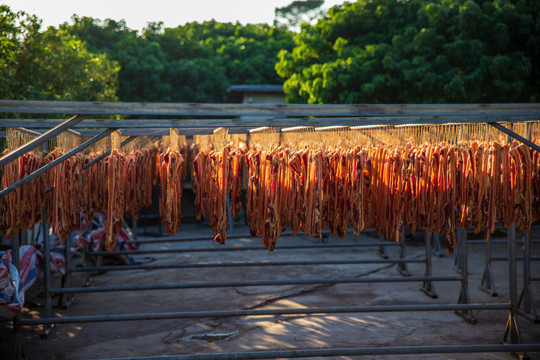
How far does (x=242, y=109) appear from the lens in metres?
4.37

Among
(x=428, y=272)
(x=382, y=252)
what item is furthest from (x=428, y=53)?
(x=428, y=272)

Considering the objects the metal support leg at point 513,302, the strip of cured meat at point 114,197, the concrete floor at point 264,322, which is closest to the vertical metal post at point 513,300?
the metal support leg at point 513,302

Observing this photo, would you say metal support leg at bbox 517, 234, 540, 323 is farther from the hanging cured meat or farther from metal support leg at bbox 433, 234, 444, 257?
the hanging cured meat

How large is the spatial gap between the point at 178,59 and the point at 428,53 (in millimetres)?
17354

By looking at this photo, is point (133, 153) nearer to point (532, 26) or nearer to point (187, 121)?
point (187, 121)

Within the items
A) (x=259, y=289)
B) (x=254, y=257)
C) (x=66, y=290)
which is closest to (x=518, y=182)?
(x=259, y=289)

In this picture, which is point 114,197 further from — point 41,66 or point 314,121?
point 41,66

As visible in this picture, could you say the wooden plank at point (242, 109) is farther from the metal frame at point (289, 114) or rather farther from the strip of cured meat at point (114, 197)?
the strip of cured meat at point (114, 197)

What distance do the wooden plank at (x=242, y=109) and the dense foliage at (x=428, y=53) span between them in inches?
355

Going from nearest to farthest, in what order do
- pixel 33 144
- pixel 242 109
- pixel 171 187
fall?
pixel 33 144 < pixel 242 109 < pixel 171 187

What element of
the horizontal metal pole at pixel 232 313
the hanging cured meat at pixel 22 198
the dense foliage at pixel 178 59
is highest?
the dense foliage at pixel 178 59

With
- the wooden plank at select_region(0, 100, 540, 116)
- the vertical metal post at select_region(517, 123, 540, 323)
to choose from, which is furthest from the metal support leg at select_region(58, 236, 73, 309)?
the vertical metal post at select_region(517, 123, 540, 323)

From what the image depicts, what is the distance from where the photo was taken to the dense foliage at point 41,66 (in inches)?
384

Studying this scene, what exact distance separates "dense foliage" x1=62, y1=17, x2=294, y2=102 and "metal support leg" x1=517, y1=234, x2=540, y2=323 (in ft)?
64.1
